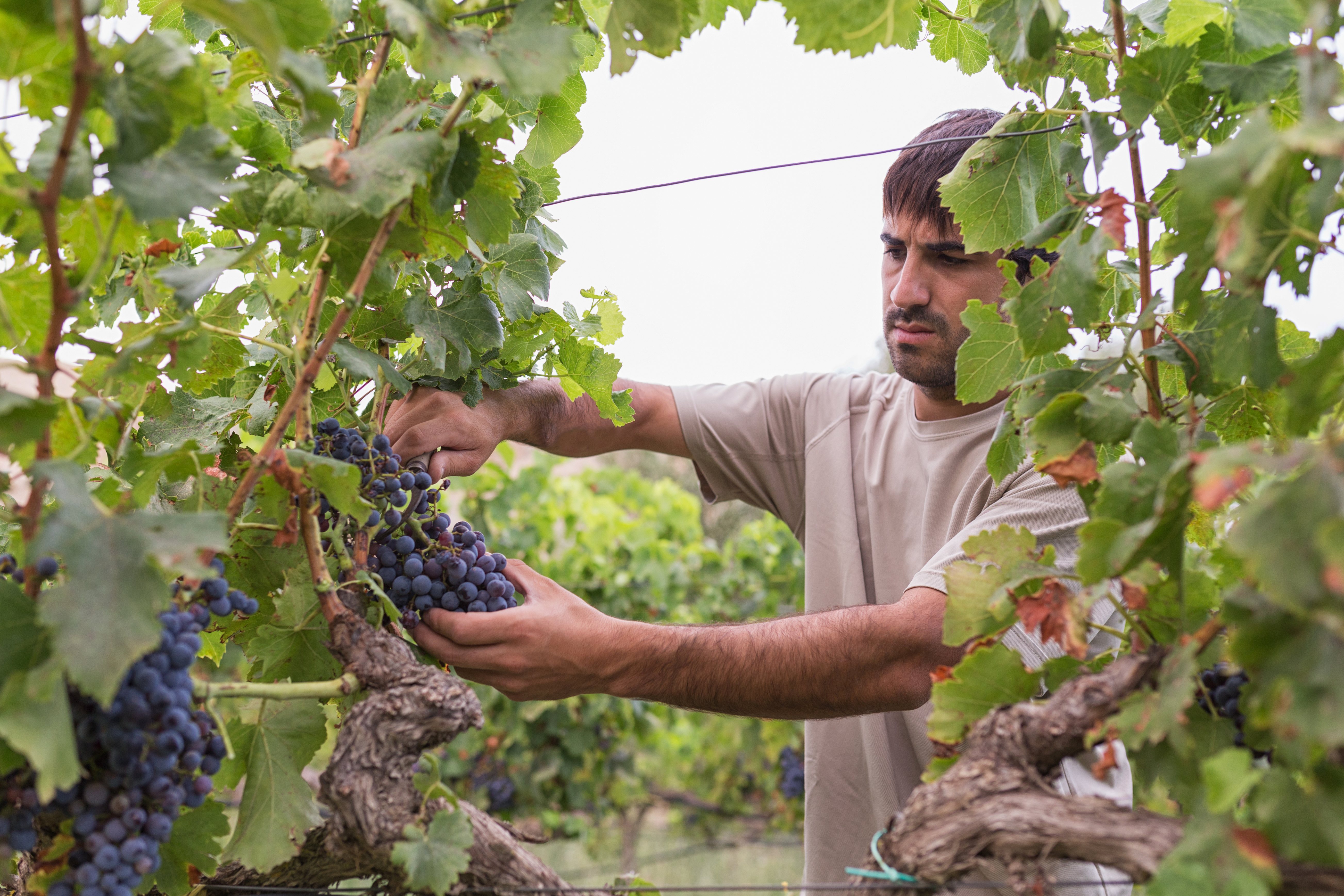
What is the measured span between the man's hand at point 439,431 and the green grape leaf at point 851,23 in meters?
0.98

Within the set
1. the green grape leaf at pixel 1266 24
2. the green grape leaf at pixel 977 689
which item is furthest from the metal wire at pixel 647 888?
the green grape leaf at pixel 1266 24

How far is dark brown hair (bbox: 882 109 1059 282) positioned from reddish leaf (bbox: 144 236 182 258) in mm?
1796

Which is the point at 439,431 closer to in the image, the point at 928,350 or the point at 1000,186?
the point at 1000,186

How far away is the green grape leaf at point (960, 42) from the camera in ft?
6.42

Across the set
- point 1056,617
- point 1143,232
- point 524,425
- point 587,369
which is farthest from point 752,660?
point 1143,232

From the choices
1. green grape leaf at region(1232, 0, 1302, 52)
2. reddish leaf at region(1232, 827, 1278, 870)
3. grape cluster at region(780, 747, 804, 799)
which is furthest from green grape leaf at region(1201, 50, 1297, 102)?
grape cluster at region(780, 747, 804, 799)

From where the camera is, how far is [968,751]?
1.12 m

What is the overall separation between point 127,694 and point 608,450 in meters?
1.95

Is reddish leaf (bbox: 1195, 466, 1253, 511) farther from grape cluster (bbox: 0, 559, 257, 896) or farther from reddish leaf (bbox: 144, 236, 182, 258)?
reddish leaf (bbox: 144, 236, 182, 258)

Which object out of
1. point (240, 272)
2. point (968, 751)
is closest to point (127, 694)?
point (240, 272)

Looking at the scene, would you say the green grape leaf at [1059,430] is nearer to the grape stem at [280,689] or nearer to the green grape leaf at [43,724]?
the grape stem at [280,689]

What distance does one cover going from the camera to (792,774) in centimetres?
617

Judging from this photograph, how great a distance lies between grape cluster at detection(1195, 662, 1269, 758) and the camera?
1.11m

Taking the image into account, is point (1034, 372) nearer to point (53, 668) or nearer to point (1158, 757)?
point (1158, 757)
